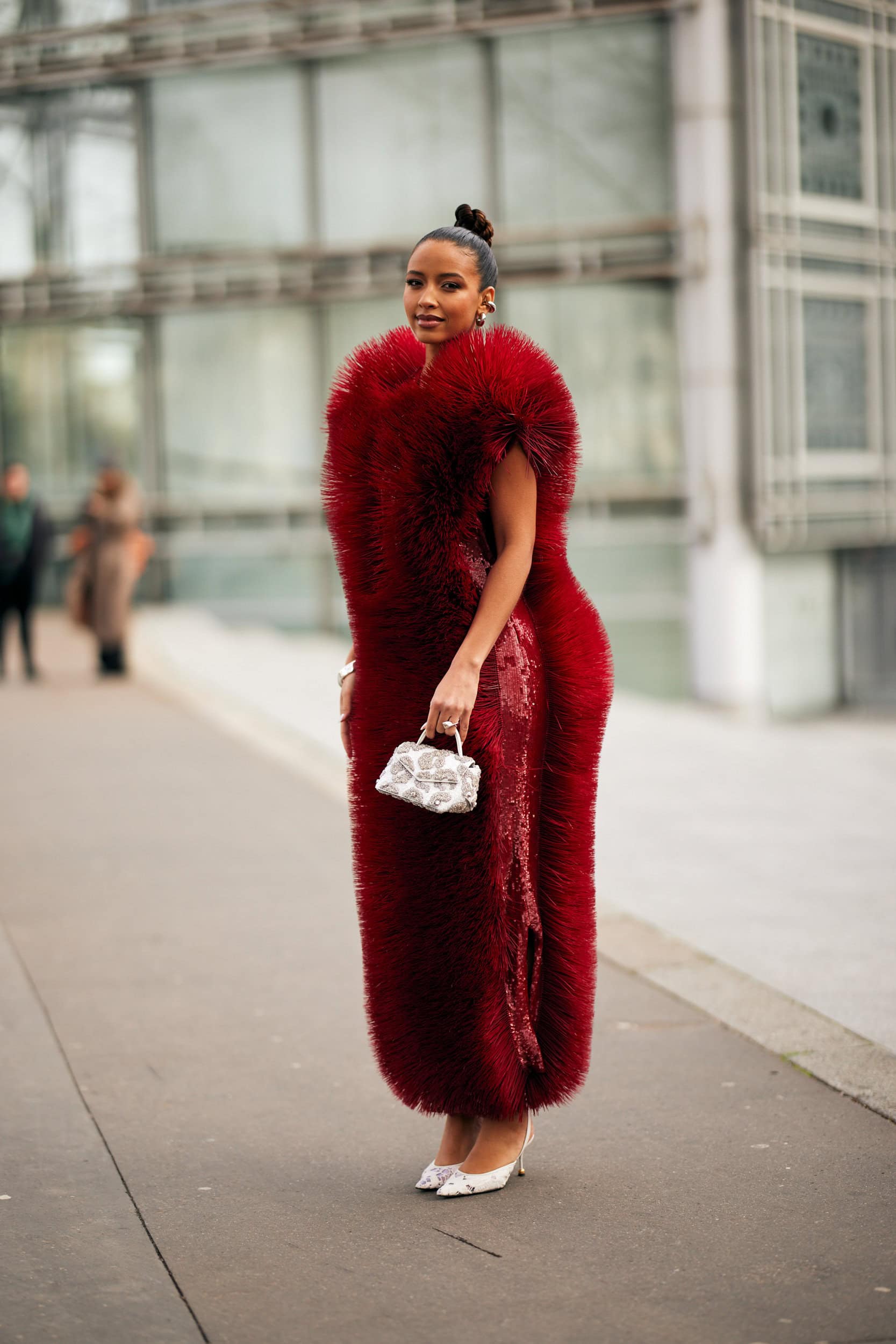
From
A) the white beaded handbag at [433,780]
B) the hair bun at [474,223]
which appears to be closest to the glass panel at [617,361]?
the hair bun at [474,223]

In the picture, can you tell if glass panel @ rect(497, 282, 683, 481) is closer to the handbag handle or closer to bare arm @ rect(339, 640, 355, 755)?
bare arm @ rect(339, 640, 355, 755)

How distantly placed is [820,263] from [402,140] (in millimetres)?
4891

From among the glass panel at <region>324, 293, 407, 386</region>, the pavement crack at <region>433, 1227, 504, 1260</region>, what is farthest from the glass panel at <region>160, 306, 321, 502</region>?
the pavement crack at <region>433, 1227, 504, 1260</region>

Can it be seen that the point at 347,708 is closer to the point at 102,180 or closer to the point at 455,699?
the point at 455,699

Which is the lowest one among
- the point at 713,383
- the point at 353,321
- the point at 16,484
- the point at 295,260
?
the point at 16,484

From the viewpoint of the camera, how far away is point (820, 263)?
59.2 ft

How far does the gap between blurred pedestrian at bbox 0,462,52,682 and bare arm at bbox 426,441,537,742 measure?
1149 cm

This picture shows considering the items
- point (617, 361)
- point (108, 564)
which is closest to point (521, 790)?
point (108, 564)

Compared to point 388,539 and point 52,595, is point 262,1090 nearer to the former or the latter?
point 388,539

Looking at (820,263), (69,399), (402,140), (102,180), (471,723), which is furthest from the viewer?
(69,399)

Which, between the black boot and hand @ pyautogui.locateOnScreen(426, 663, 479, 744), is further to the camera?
the black boot

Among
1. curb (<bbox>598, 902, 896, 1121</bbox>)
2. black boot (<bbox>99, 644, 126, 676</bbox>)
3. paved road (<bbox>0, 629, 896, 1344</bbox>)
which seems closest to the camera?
paved road (<bbox>0, 629, 896, 1344</bbox>)

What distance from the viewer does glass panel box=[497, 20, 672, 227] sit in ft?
59.8

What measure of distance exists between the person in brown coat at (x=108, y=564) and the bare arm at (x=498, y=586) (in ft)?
36.5
